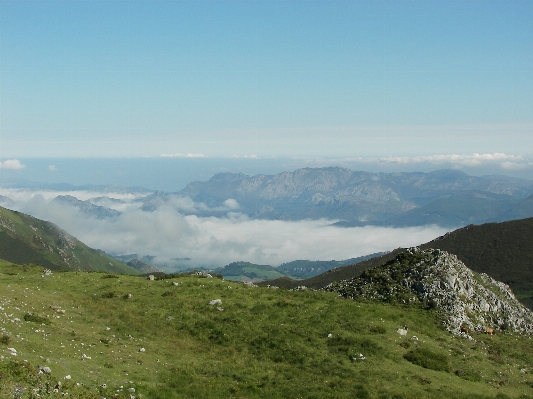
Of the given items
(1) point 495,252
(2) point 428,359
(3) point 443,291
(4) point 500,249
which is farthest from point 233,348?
(4) point 500,249

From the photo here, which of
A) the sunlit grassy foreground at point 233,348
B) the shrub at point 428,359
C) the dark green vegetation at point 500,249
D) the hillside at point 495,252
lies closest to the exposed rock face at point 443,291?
the sunlit grassy foreground at point 233,348

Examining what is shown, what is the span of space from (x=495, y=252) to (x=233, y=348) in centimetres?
16562

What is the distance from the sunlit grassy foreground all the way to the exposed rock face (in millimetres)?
2113

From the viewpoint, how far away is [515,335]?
1578 inches

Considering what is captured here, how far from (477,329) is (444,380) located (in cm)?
1484

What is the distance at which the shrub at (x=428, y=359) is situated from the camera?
93.0 ft

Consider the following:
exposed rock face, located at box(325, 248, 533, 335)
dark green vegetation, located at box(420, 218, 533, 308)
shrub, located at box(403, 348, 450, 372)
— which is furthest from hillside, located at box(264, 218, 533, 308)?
shrub, located at box(403, 348, 450, 372)

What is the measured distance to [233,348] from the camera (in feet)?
97.0

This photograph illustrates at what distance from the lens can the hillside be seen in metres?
148

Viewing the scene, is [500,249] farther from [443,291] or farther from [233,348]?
[233,348]

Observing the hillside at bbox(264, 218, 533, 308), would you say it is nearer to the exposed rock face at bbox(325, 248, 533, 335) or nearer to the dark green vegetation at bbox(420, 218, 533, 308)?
the dark green vegetation at bbox(420, 218, 533, 308)

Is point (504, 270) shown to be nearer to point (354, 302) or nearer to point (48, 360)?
point (354, 302)

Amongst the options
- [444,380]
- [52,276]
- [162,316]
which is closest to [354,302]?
[444,380]

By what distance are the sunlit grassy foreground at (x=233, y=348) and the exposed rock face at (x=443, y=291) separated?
6.93 feet
